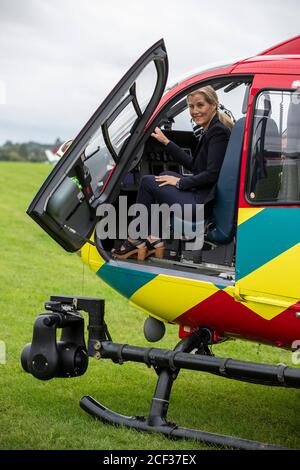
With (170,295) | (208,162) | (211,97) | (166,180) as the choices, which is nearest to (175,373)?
(170,295)

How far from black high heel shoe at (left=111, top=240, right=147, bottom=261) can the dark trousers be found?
0.52 feet

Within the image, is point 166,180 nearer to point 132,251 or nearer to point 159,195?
point 159,195

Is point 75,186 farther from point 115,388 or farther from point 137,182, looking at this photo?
point 115,388

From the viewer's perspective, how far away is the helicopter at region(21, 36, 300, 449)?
5105 mm

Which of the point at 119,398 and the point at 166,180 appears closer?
the point at 166,180

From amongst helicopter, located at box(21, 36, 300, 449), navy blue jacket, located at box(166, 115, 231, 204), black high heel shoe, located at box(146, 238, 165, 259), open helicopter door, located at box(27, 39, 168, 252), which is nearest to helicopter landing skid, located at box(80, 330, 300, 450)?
helicopter, located at box(21, 36, 300, 449)

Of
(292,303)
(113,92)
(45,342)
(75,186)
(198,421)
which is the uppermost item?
(113,92)

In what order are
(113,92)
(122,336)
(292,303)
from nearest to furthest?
(292,303) → (113,92) → (122,336)

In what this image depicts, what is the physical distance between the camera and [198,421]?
615 centimetres

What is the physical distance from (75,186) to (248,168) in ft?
3.73

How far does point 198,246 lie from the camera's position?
229 inches

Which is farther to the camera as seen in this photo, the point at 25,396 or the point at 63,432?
the point at 25,396

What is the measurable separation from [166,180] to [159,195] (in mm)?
117

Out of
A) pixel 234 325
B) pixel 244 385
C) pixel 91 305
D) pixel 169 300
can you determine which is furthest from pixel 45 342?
pixel 244 385
